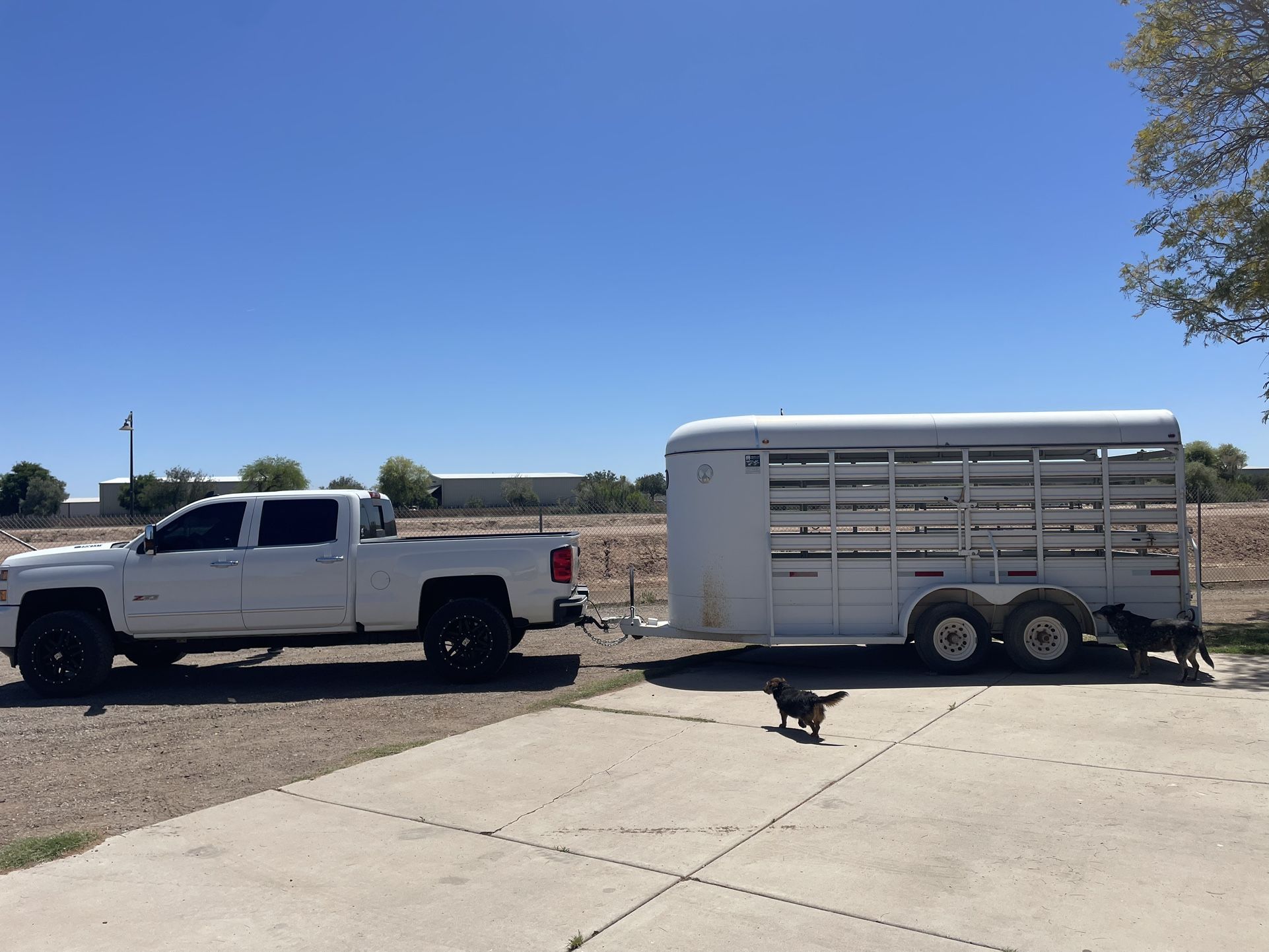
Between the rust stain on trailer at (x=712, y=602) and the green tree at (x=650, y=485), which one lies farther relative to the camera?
the green tree at (x=650, y=485)

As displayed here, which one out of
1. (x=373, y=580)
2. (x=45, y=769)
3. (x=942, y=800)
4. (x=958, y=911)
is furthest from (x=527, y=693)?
(x=958, y=911)

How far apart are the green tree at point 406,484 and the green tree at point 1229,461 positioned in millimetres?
51230

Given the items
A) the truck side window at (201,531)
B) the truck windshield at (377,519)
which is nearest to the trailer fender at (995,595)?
the truck windshield at (377,519)

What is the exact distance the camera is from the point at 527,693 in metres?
9.64

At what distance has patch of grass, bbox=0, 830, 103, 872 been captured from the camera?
5254 millimetres

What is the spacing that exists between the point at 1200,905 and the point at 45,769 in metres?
7.78

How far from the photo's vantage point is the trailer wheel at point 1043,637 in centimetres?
997

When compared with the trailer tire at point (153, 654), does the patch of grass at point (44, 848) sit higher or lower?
lower

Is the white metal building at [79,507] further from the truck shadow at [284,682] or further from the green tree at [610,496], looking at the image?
the truck shadow at [284,682]

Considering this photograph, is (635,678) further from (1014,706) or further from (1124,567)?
(1124,567)

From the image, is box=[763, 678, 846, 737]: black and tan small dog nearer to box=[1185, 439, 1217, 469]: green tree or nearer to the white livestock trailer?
the white livestock trailer

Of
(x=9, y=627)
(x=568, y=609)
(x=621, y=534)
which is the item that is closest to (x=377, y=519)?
(x=568, y=609)

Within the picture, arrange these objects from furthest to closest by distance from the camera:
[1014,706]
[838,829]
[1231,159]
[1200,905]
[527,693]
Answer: [1231,159], [527,693], [1014,706], [838,829], [1200,905]

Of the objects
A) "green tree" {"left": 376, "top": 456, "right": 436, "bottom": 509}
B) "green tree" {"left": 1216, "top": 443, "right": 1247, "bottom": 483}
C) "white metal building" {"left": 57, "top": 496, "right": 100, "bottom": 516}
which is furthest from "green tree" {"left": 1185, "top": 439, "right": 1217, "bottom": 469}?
"white metal building" {"left": 57, "top": 496, "right": 100, "bottom": 516}
